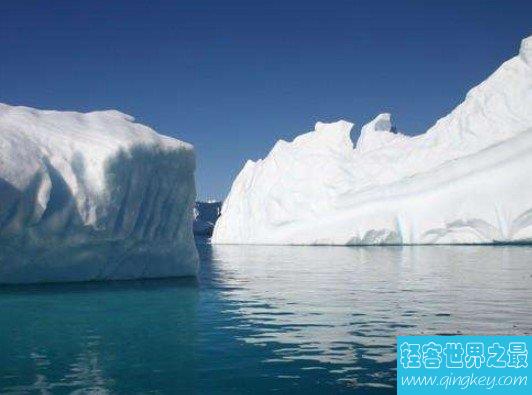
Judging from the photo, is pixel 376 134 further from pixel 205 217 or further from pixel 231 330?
pixel 231 330

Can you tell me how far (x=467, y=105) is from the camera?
57688 mm

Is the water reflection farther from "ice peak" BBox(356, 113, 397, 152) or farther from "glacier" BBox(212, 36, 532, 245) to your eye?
"ice peak" BBox(356, 113, 397, 152)

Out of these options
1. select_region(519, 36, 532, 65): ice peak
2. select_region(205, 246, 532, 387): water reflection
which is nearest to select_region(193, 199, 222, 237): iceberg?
select_region(519, 36, 532, 65): ice peak

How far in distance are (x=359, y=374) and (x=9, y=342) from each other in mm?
5631

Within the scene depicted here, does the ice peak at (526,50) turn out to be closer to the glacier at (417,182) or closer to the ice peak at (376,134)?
the glacier at (417,182)

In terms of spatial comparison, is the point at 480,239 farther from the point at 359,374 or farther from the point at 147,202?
the point at 359,374

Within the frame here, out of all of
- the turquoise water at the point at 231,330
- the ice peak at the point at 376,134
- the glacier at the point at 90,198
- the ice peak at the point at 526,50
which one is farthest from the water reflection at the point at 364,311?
the ice peak at the point at 376,134

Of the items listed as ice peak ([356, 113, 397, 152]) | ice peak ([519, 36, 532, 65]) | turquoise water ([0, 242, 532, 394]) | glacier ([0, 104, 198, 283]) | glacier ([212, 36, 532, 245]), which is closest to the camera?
turquoise water ([0, 242, 532, 394])

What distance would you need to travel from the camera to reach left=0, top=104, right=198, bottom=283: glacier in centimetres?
1672

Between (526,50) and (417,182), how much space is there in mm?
15761

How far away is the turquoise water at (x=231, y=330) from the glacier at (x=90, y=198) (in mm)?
1070

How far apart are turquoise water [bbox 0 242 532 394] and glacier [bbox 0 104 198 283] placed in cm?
107

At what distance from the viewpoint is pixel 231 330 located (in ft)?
35.3

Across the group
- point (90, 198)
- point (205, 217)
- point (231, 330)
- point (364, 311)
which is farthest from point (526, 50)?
point (205, 217)
